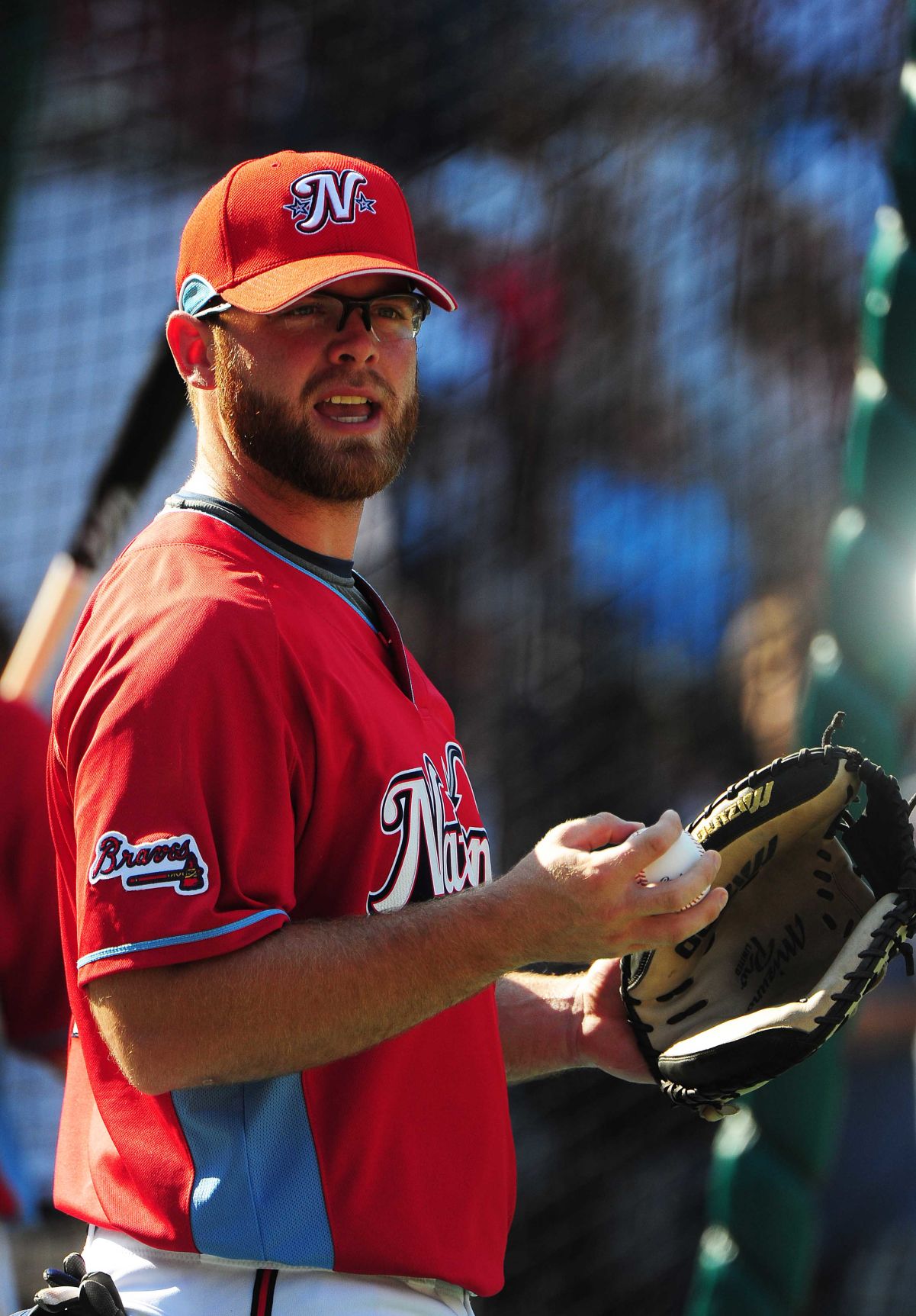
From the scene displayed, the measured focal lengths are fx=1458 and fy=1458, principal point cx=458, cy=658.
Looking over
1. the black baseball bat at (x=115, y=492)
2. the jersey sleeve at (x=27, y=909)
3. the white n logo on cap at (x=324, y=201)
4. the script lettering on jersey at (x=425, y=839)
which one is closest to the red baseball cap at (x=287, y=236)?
the white n logo on cap at (x=324, y=201)

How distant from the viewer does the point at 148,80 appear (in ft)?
14.0

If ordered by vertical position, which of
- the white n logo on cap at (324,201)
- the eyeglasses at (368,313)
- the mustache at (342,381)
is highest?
the white n logo on cap at (324,201)

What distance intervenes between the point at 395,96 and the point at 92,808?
358 centimetres

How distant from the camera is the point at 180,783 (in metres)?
1.13

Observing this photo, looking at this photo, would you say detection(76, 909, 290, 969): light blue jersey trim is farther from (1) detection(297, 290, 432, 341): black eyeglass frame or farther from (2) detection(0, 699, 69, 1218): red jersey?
(2) detection(0, 699, 69, 1218): red jersey

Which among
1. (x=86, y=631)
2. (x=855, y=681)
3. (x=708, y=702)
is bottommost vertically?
(x=708, y=702)

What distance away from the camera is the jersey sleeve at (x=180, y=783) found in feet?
3.66

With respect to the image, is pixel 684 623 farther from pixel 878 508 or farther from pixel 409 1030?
pixel 409 1030

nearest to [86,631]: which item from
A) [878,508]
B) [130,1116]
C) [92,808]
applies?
[92,808]

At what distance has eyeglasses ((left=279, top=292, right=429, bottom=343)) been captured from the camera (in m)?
1.44

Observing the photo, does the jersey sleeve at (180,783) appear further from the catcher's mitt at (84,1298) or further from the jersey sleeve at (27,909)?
the jersey sleeve at (27,909)

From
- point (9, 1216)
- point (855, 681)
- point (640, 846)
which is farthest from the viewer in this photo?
point (855, 681)

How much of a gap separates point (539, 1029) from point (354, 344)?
0.81 metres

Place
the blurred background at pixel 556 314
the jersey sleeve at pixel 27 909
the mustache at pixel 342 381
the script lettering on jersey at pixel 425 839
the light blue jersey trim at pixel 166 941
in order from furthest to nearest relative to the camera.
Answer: the blurred background at pixel 556 314 < the jersey sleeve at pixel 27 909 < the mustache at pixel 342 381 < the script lettering on jersey at pixel 425 839 < the light blue jersey trim at pixel 166 941
